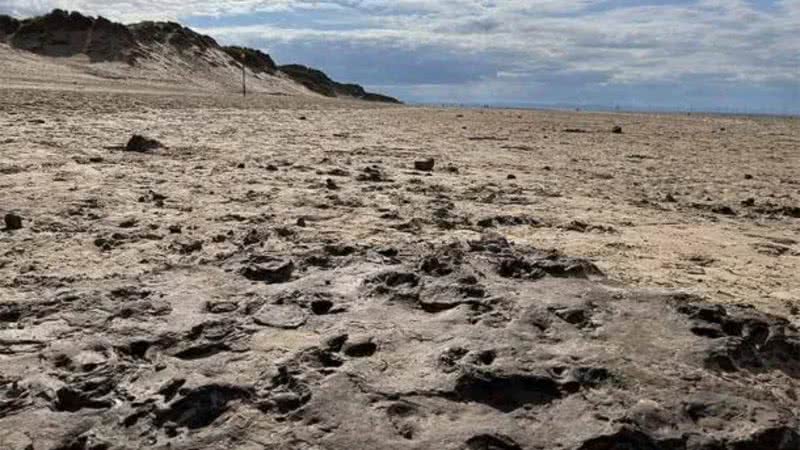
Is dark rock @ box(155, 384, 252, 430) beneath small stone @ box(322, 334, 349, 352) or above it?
beneath

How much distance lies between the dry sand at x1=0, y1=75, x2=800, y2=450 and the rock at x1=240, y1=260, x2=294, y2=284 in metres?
0.02

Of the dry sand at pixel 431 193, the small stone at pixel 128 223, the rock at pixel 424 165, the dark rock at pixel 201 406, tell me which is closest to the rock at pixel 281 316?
the dark rock at pixel 201 406

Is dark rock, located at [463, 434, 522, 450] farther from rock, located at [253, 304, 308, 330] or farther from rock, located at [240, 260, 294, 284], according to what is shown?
rock, located at [240, 260, 294, 284]

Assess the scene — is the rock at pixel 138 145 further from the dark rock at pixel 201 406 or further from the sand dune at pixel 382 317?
the dark rock at pixel 201 406

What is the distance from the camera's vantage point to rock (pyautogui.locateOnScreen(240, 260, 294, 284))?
14.9 feet

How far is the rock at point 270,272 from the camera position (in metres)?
4.54

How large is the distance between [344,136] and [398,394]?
1264cm

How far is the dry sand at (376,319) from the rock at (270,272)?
2 cm

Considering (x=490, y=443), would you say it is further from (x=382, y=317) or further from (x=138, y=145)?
(x=138, y=145)

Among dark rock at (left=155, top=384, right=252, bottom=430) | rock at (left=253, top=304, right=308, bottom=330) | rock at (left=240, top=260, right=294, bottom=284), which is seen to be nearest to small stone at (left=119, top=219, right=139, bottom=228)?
rock at (left=240, top=260, right=294, bottom=284)

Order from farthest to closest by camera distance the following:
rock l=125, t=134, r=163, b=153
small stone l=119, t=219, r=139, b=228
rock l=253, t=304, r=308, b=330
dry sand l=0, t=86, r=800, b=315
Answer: rock l=125, t=134, r=163, b=153, small stone l=119, t=219, r=139, b=228, dry sand l=0, t=86, r=800, b=315, rock l=253, t=304, r=308, b=330

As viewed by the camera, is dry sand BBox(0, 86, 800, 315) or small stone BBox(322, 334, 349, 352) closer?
small stone BBox(322, 334, 349, 352)

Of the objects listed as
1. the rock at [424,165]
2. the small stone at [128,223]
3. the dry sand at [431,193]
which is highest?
the rock at [424,165]

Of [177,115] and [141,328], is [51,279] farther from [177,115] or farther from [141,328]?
[177,115]
